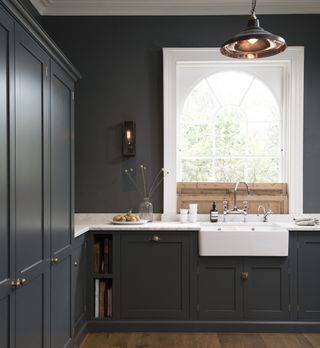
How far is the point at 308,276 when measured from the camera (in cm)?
398

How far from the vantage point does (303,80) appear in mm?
4480

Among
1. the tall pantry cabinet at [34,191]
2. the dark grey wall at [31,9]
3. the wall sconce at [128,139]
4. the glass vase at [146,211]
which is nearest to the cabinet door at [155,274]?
the glass vase at [146,211]

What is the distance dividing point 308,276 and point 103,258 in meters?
1.85

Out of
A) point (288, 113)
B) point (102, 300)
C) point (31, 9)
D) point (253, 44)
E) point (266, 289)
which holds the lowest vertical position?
point (102, 300)

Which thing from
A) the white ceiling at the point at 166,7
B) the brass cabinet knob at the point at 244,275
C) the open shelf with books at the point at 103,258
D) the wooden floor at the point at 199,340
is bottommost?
the wooden floor at the point at 199,340

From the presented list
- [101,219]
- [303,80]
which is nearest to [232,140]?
[303,80]

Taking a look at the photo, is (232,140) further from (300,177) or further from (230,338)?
(230,338)

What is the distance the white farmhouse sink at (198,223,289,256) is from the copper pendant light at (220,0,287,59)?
1.55 m

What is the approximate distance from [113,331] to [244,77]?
2833 millimetres

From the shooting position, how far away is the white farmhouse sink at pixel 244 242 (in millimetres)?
3873

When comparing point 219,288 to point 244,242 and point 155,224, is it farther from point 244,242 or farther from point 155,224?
point 155,224

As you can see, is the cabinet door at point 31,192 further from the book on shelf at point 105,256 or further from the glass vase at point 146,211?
the glass vase at point 146,211

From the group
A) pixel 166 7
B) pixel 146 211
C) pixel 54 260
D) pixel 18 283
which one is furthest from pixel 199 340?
pixel 166 7

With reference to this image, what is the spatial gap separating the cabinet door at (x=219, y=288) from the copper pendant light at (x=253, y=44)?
1824 millimetres
